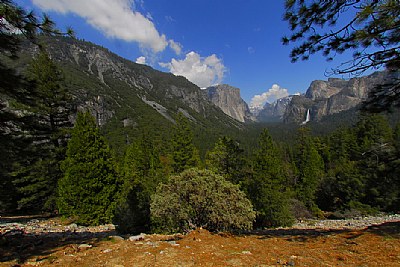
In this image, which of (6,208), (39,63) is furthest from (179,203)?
(6,208)

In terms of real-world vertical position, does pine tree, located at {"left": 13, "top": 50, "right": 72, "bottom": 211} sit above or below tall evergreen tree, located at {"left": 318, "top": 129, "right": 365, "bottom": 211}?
above

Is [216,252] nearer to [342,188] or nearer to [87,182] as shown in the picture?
[87,182]

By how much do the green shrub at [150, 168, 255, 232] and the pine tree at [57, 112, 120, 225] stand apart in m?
7.37

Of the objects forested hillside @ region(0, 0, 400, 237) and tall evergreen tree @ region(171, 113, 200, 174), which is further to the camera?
tall evergreen tree @ region(171, 113, 200, 174)

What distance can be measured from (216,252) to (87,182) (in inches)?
437

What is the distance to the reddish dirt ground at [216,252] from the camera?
4164 mm

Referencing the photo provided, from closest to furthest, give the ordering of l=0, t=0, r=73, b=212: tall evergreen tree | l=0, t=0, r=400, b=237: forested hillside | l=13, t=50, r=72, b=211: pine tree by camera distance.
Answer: l=0, t=0, r=73, b=212: tall evergreen tree
l=0, t=0, r=400, b=237: forested hillside
l=13, t=50, r=72, b=211: pine tree

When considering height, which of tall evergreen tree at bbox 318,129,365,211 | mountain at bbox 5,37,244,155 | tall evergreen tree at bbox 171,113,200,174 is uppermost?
mountain at bbox 5,37,244,155

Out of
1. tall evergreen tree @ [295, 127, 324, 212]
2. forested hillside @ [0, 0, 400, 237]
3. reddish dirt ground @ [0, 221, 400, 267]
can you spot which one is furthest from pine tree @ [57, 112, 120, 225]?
tall evergreen tree @ [295, 127, 324, 212]

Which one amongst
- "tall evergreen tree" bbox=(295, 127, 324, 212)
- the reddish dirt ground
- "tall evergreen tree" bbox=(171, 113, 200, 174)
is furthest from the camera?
"tall evergreen tree" bbox=(295, 127, 324, 212)

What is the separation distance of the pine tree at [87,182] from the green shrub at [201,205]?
7.37 metres

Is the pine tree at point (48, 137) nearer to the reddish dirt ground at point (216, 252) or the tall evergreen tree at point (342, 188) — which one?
the reddish dirt ground at point (216, 252)

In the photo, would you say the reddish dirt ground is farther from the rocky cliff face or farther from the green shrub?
the rocky cliff face

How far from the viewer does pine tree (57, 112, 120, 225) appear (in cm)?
1331
